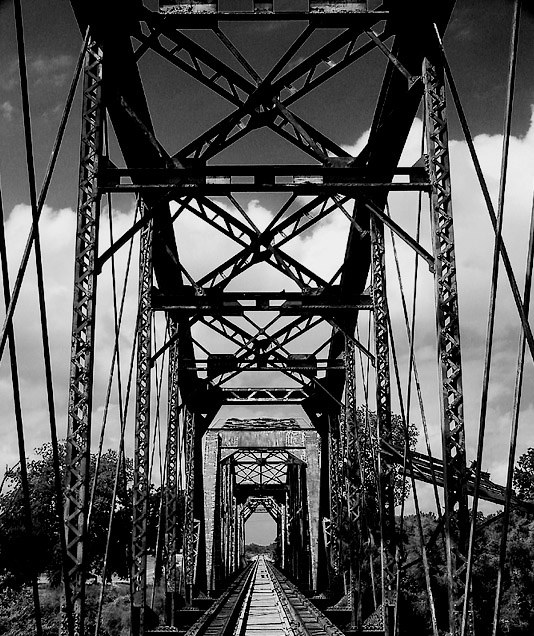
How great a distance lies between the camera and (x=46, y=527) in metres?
45.3

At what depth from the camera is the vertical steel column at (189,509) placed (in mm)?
22203

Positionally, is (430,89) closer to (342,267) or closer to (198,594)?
(342,267)

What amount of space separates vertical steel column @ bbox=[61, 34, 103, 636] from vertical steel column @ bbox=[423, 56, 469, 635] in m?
4.70

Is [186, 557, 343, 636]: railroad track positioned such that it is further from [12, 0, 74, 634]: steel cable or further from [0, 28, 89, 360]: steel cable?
[0, 28, 89, 360]: steel cable

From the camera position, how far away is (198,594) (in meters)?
23.0

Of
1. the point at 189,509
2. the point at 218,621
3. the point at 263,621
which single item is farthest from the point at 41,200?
the point at 189,509

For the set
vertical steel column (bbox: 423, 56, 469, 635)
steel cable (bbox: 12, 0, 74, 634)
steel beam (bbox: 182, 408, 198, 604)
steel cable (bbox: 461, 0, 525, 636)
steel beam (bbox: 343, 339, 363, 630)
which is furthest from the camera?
steel beam (bbox: 182, 408, 198, 604)

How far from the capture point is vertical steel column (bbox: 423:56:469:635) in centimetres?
901

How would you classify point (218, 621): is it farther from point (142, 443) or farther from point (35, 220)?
point (35, 220)

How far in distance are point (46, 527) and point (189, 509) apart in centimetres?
2527

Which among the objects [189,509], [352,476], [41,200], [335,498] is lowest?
[189,509]

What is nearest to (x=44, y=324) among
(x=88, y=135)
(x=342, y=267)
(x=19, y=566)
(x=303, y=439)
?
(x=88, y=135)

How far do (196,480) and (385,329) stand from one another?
13816 millimetres

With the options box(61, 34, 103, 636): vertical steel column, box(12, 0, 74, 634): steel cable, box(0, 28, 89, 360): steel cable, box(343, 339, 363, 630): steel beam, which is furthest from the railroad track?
box(0, 28, 89, 360): steel cable
